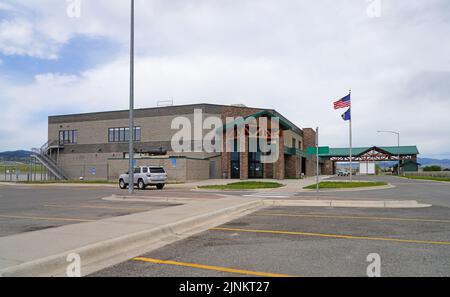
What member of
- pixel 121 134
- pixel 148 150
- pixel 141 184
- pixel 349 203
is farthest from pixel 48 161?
pixel 349 203

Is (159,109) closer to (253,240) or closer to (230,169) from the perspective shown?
(230,169)

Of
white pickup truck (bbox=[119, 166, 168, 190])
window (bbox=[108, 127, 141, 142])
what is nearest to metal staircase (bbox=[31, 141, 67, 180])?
window (bbox=[108, 127, 141, 142])

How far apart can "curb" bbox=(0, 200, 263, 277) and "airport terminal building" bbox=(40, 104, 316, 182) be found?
2988 cm

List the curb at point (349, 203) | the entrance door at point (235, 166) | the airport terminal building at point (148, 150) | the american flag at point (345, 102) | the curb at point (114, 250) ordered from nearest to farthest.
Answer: the curb at point (114, 250)
the curb at point (349, 203)
the american flag at point (345, 102)
the airport terminal building at point (148, 150)
the entrance door at point (235, 166)

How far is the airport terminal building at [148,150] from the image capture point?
136ft

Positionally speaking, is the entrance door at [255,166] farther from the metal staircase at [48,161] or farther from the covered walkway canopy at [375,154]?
the covered walkway canopy at [375,154]

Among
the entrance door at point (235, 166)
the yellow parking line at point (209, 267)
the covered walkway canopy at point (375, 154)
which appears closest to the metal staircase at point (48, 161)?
the entrance door at point (235, 166)

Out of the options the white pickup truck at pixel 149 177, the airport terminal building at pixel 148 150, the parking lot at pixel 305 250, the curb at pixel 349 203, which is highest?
the airport terminal building at pixel 148 150

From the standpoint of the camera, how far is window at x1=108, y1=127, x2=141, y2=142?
4959cm

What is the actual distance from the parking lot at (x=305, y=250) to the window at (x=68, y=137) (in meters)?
49.4

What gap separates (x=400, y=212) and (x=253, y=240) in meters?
7.18

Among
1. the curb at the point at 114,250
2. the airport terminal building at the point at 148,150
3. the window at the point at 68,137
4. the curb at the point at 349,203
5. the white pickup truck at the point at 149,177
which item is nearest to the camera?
the curb at the point at 114,250

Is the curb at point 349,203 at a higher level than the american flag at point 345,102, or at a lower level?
lower
